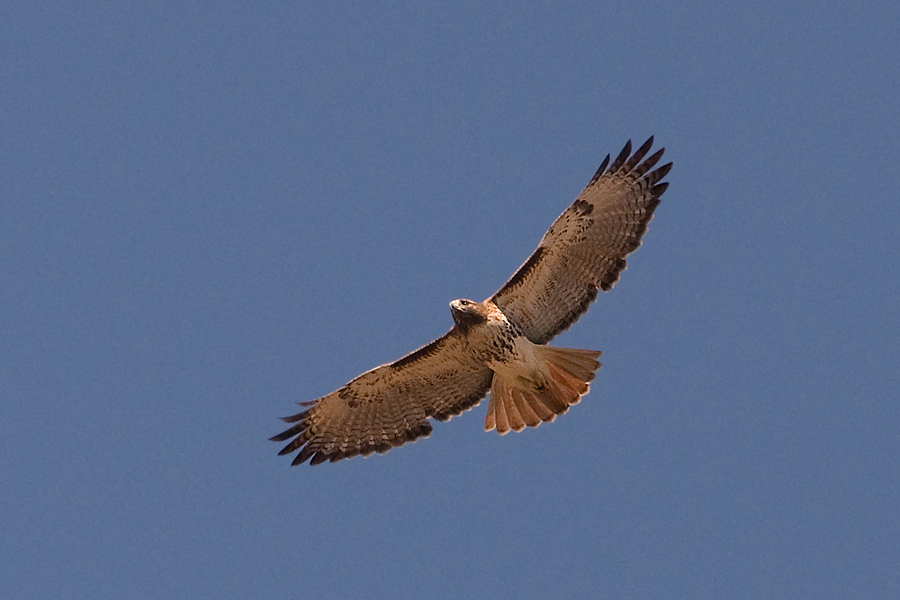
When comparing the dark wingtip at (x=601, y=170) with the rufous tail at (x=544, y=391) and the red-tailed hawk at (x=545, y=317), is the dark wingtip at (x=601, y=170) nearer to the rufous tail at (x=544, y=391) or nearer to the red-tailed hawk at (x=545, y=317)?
the red-tailed hawk at (x=545, y=317)

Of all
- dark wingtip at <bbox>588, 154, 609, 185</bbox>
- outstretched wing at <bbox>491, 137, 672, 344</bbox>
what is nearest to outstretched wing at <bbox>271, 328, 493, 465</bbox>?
outstretched wing at <bbox>491, 137, 672, 344</bbox>

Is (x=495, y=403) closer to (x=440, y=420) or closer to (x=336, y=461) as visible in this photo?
(x=440, y=420)

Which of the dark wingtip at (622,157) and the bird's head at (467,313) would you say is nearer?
the bird's head at (467,313)

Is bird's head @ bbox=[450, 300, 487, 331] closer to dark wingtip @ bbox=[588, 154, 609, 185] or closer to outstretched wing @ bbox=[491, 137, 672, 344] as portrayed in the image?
outstretched wing @ bbox=[491, 137, 672, 344]

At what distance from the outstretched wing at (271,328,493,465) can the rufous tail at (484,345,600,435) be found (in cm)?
39

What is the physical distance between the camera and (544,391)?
1584 centimetres

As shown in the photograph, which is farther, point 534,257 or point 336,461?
point 336,461

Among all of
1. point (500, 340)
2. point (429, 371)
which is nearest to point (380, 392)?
point (429, 371)

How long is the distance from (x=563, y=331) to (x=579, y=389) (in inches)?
27.8

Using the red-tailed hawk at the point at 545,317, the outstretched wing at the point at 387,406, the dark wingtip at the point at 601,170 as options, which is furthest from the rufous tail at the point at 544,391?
the dark wingtip at the point at 601,170

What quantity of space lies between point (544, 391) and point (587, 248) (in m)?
1.73

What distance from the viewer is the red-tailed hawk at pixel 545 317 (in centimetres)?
1557

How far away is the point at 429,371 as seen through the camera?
53.0ft

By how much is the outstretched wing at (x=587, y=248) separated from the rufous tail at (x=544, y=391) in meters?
0.40
